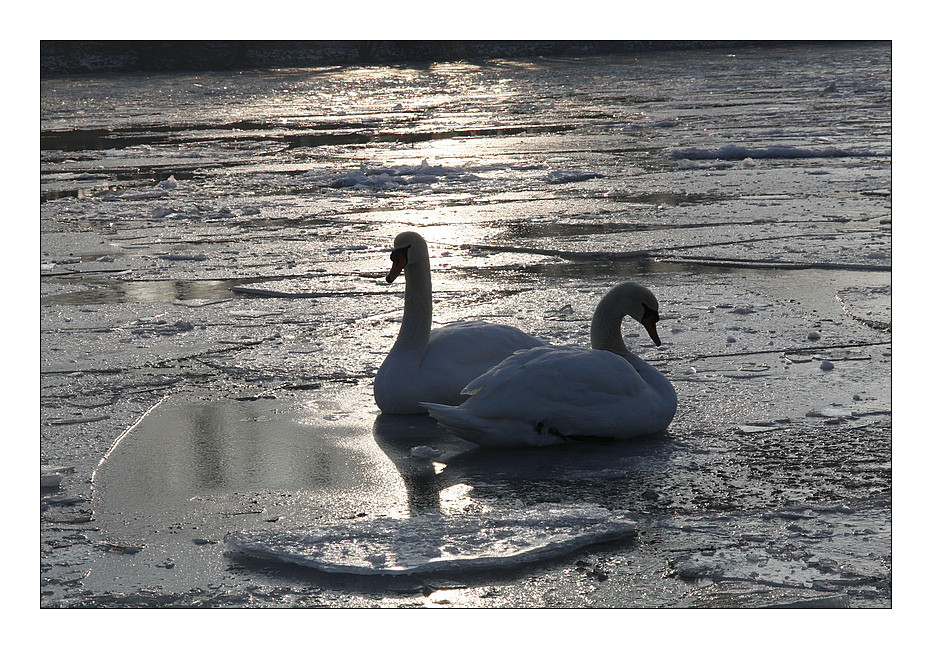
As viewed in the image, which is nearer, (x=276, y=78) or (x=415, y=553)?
(x=415, y=553)

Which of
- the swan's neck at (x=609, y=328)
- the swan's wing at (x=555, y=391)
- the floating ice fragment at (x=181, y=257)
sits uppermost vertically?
the floating ice fragment at (x=181, y=257)

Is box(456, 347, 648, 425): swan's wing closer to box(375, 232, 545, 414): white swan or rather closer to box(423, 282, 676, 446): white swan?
box(423, 282, 676, 446): white swan

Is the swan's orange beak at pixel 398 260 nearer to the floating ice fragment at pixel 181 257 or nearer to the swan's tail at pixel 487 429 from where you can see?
the swan's tail at pixel 487 429

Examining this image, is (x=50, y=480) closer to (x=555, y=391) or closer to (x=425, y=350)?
(x=425, y=350)

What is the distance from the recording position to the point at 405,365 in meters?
5.35

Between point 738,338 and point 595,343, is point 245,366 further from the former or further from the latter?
point 738,338

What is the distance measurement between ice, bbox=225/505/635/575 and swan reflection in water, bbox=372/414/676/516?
189 millimetres

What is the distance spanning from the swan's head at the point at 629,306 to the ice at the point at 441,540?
146 cm

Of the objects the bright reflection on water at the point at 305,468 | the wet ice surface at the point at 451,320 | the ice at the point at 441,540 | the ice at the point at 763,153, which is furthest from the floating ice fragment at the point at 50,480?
the ice at the point at 763,153

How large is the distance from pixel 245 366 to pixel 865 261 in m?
4.88

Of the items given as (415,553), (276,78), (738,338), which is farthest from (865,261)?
(276,78)

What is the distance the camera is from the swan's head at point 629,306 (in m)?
5.26

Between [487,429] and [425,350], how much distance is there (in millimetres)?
861

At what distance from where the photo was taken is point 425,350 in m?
5.46
